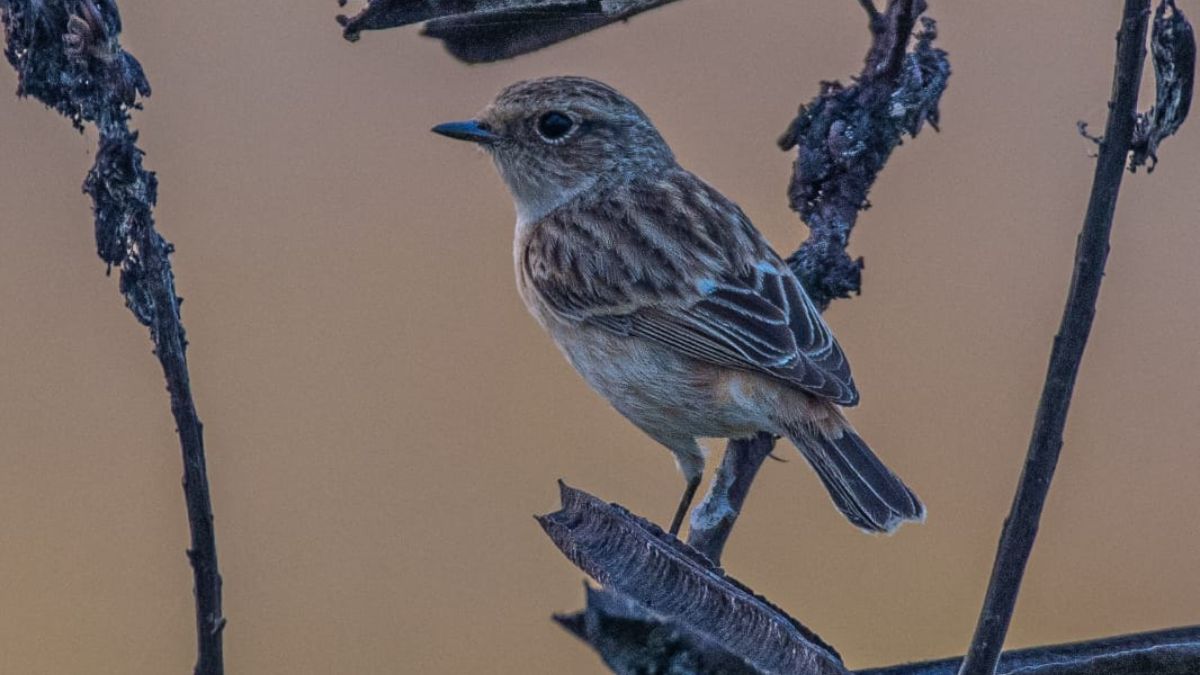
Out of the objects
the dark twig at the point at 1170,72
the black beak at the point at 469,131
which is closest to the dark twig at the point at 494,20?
the dark twig at the point at 1170,72

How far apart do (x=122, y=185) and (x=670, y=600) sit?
87cm

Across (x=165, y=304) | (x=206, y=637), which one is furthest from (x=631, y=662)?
(x=165, y=304)

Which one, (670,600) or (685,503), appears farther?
(685,503)

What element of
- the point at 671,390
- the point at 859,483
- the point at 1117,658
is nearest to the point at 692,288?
the point at 671,390

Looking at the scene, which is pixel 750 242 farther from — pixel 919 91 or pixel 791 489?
pixel 791 489

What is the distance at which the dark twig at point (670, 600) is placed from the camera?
1.50 m

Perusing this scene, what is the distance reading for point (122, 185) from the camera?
1813 millimetres

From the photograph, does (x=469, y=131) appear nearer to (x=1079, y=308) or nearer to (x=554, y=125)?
(x=554, y=125)

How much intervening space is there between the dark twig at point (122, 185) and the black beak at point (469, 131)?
6.42 ft

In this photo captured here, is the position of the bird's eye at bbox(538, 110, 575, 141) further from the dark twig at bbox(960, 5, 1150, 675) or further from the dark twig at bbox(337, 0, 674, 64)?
the dark twig at bbox(960, 5, 1150, 675)

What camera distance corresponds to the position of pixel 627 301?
4.00m

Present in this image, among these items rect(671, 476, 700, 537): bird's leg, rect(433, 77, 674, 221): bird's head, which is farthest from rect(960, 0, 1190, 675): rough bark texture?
rect(433, 77, 674, 221): bird's head

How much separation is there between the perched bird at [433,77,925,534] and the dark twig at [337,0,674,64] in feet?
4.47

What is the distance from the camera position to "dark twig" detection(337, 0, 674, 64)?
89.7 inches
